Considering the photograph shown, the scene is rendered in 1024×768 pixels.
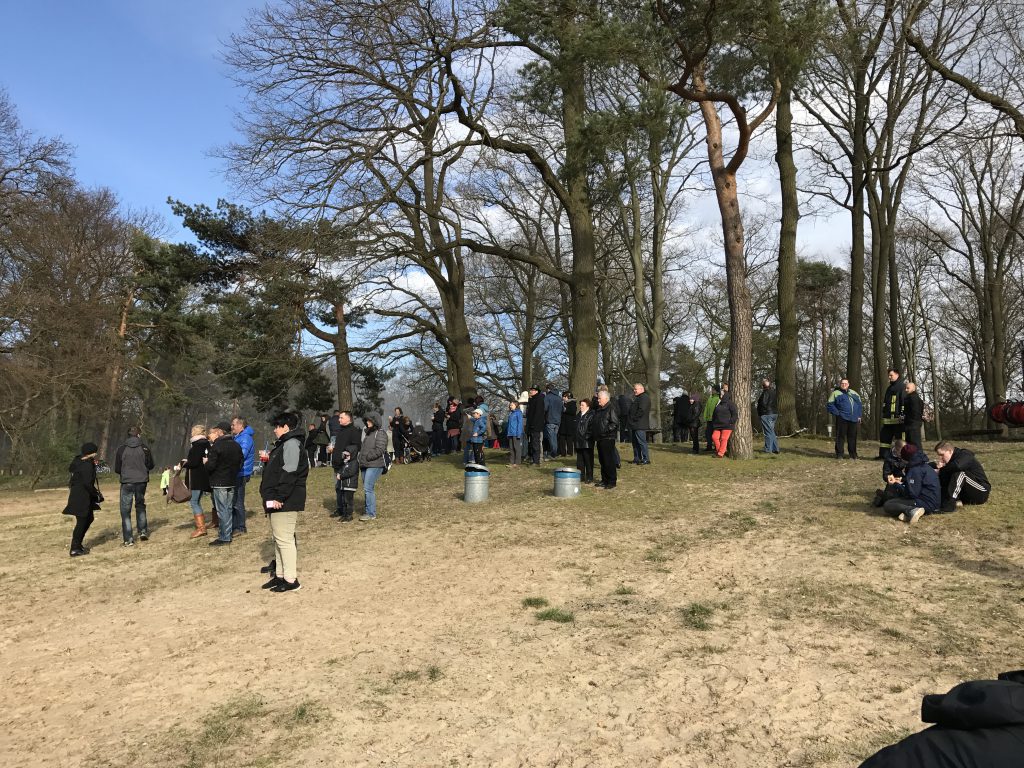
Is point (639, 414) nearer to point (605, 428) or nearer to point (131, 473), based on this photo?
point (605, 428)

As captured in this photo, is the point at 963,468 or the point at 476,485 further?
the point at 476,485

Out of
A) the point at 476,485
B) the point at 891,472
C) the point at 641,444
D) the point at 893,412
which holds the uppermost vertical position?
the point at 893,412

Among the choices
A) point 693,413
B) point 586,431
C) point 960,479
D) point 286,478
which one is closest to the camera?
point 286,478

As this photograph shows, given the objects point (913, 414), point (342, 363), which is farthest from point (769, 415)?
point (342, 363)

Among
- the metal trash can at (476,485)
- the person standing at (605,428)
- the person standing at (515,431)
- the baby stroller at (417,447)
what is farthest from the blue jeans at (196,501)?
the baby stroller at (417,447)

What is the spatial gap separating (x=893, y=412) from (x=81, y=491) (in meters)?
13.1

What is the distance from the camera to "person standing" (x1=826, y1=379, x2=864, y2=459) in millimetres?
13336

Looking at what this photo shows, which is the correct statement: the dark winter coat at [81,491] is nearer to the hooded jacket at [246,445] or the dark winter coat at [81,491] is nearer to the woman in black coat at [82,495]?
the woman in black coat at [82,495]

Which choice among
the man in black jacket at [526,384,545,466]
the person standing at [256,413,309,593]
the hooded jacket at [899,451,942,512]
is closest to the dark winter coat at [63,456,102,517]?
the person standing at [256,413,309,593]

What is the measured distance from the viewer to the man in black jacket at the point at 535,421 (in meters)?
14.8

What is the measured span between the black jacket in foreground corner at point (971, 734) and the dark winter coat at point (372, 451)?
372 inches

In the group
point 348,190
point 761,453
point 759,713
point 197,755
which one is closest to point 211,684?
point 197,755

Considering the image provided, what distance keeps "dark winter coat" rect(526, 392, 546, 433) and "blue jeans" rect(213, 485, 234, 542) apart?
22.0 ft

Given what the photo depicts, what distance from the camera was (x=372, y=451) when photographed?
1062 cm
